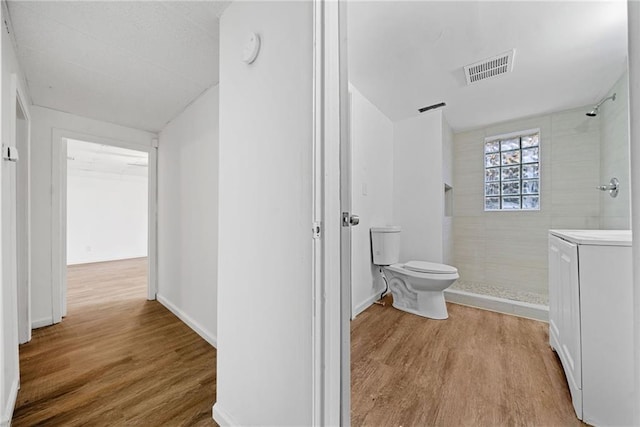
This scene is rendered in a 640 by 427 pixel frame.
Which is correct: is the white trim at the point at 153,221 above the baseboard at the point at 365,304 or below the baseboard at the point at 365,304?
above

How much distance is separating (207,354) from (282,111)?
181 cm

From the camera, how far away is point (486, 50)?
1788 millimetres

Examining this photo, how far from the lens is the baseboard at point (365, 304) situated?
94.0 inches

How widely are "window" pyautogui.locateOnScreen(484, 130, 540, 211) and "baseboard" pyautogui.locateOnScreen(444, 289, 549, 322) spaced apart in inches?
50.3

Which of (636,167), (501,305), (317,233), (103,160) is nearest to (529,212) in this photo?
(501,305)

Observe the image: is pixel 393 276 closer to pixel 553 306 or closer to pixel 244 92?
pixel 553 306

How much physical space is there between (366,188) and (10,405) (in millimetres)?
2627

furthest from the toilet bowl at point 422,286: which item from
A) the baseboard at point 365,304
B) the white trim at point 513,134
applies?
the white trim at point 513,134

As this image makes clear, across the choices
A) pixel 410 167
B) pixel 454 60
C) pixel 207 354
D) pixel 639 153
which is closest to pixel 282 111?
pixel 639 153

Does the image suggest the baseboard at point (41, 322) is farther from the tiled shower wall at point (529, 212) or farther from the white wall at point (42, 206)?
the tiled shower wall at point (529, 212)

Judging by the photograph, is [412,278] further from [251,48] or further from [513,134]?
[513,134]

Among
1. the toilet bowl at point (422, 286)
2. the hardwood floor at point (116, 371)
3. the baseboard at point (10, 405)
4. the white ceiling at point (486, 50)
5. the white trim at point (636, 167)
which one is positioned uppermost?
the white ceiling at point (486, 50)

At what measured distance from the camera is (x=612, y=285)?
1.09 metres

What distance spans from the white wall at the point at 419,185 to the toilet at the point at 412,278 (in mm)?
572
